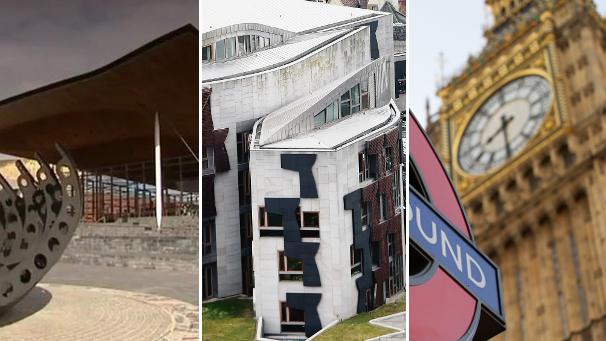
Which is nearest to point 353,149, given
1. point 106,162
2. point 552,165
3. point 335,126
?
point 335,126

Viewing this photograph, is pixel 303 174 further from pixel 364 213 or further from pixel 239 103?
pixel 239 103

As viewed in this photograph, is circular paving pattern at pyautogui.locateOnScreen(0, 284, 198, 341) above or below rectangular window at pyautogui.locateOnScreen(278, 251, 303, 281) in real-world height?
below

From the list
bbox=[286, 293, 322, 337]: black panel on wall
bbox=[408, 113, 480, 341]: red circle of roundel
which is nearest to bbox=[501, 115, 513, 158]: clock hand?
bbox=[408, 113, 480, 341]: red circle of roundel

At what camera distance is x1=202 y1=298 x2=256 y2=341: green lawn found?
822 centimetres

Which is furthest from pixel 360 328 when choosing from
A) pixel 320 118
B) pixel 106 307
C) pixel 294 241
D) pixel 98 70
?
pixel 98 70

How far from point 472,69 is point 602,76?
2610mm

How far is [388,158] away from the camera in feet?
30.8

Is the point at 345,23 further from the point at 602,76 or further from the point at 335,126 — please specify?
the point at 602,76

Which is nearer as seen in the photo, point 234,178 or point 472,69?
point 234,178

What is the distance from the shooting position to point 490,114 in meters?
16.9

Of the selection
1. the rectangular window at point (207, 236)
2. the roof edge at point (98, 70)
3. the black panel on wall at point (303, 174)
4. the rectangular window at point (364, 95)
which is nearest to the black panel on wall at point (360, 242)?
the black panel on wall at point (303, 174)

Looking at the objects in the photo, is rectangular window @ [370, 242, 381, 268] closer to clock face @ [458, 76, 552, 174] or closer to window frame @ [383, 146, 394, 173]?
window frame @ [383, 146, 394, 173]

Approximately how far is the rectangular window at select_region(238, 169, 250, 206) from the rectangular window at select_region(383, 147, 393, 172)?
1660 mm

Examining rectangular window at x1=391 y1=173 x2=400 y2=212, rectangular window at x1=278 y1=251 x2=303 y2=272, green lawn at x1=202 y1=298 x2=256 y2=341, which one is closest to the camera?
green lawn at x1=202 y1=298 x2=256 y2=341
